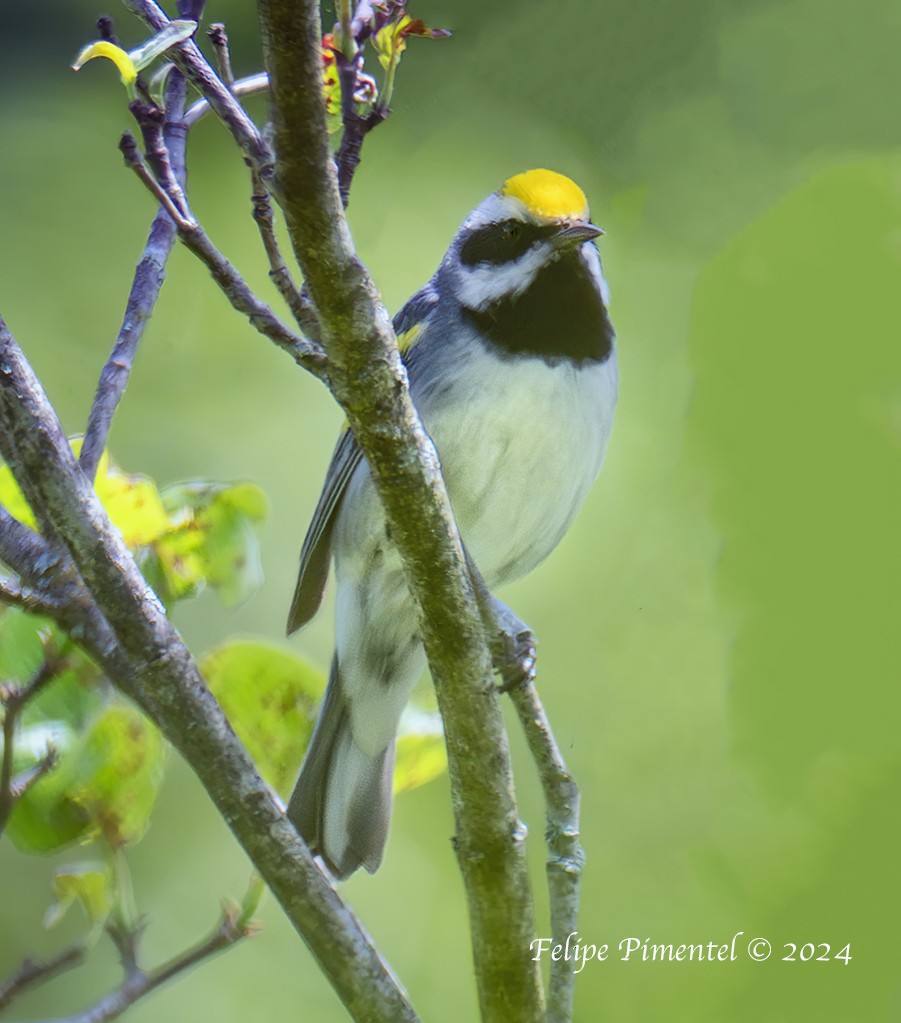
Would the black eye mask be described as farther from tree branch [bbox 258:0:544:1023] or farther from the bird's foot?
tree branch [bbox 258:0:544:1023]

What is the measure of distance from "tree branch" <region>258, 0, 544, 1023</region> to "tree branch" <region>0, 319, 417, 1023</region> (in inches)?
4.4

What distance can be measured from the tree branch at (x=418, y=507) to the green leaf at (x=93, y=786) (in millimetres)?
274

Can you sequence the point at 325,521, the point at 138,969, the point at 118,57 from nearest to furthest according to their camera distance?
the point at 118,57 < the point at 138,969 < the point at 325,521

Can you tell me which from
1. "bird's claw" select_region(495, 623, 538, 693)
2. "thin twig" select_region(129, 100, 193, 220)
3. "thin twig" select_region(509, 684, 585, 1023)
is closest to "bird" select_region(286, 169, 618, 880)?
"bird's claw" select_region(495, 623, 538, 693)

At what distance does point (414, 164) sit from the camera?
6.53 feet

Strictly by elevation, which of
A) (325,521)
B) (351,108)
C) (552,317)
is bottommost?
(351,108)

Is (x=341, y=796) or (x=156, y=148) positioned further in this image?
(x=341, y=796)

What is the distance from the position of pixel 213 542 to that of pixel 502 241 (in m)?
0.61

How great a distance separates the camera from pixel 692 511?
1880mm

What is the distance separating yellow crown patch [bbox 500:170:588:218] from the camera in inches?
56.6

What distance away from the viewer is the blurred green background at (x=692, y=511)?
5.70 feet

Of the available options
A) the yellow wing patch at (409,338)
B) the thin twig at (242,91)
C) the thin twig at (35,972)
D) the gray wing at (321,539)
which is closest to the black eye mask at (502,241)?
the yellow wing patch at (409,338)

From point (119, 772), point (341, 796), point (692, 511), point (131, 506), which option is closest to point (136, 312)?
point (131, 506)

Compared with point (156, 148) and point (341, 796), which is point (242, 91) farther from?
point (341, 796)
